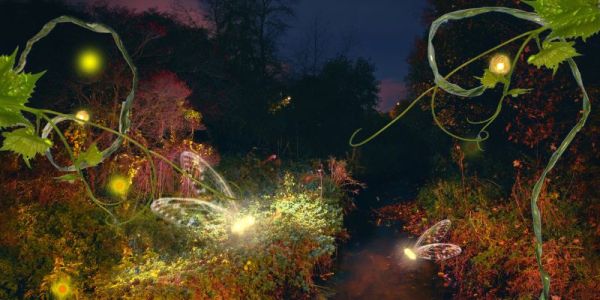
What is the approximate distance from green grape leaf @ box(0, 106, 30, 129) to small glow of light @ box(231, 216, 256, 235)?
331 inches

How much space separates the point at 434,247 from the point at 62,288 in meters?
7.44

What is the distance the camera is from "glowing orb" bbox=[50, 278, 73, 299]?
5.83 metres

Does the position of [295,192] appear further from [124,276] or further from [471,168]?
[124,276]

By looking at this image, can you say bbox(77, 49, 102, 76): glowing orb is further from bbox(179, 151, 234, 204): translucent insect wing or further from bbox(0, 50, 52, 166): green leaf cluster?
bbox(0, 50, 52, 166): green leaf cluster

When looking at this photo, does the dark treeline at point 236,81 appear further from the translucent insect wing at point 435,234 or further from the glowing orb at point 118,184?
the translucent insect wing at point 435,234

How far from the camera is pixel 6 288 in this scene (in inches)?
232

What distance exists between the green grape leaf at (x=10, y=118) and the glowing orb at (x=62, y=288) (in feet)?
21.3

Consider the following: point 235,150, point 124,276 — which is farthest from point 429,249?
point 235,150

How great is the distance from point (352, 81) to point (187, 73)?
38.1 ft

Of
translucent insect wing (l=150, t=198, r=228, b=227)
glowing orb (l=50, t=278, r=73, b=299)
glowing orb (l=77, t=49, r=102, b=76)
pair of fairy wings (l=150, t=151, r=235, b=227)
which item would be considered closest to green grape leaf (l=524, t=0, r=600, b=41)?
glowing orb (l=50, t=278, r=73, b=299)

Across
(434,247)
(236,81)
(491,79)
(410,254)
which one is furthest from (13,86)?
(236,81)

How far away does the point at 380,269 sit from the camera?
9102 mm

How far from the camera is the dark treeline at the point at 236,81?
8.10 m

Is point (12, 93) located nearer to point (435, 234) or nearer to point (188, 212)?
point (188, 212)
